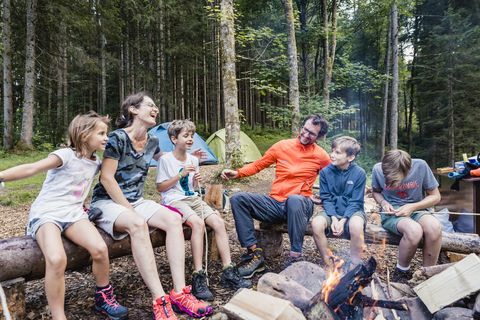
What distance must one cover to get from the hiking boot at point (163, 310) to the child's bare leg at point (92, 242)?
18.3 inches

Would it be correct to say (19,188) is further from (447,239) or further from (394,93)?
(394,93)

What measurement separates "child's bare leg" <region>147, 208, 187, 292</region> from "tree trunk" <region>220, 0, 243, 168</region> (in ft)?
15.7

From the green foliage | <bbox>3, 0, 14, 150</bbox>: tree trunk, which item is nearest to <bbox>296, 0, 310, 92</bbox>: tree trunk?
the green foliage

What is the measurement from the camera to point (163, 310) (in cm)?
232

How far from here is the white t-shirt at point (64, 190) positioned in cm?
238

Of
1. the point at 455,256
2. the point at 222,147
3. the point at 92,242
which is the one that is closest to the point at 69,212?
the point at 92,242

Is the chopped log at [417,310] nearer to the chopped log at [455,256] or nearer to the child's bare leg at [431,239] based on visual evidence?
the child's bare leg at [431,239]

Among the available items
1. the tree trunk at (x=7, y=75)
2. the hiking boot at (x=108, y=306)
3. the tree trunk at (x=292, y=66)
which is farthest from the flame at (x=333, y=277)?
the tree trunk at (x=7, y=75)

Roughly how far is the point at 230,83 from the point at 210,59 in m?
11.6

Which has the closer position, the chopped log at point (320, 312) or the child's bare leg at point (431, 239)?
the chopped log at point (320, 312)

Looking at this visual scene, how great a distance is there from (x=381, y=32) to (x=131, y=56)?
17.7m

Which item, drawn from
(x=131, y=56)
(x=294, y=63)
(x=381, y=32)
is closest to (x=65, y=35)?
(x=131, y=56)

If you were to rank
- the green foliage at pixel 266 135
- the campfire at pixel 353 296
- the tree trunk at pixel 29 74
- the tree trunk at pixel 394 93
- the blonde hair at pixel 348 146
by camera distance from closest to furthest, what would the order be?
the campfire at pixel 353 296 → the blonde hair at pixel 348 146 → the tree trunk at pixel 29 74 → the tree trunk at pixel 394 93 → the green foliage at pixel 266 135

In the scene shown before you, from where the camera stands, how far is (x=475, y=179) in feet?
12.8
